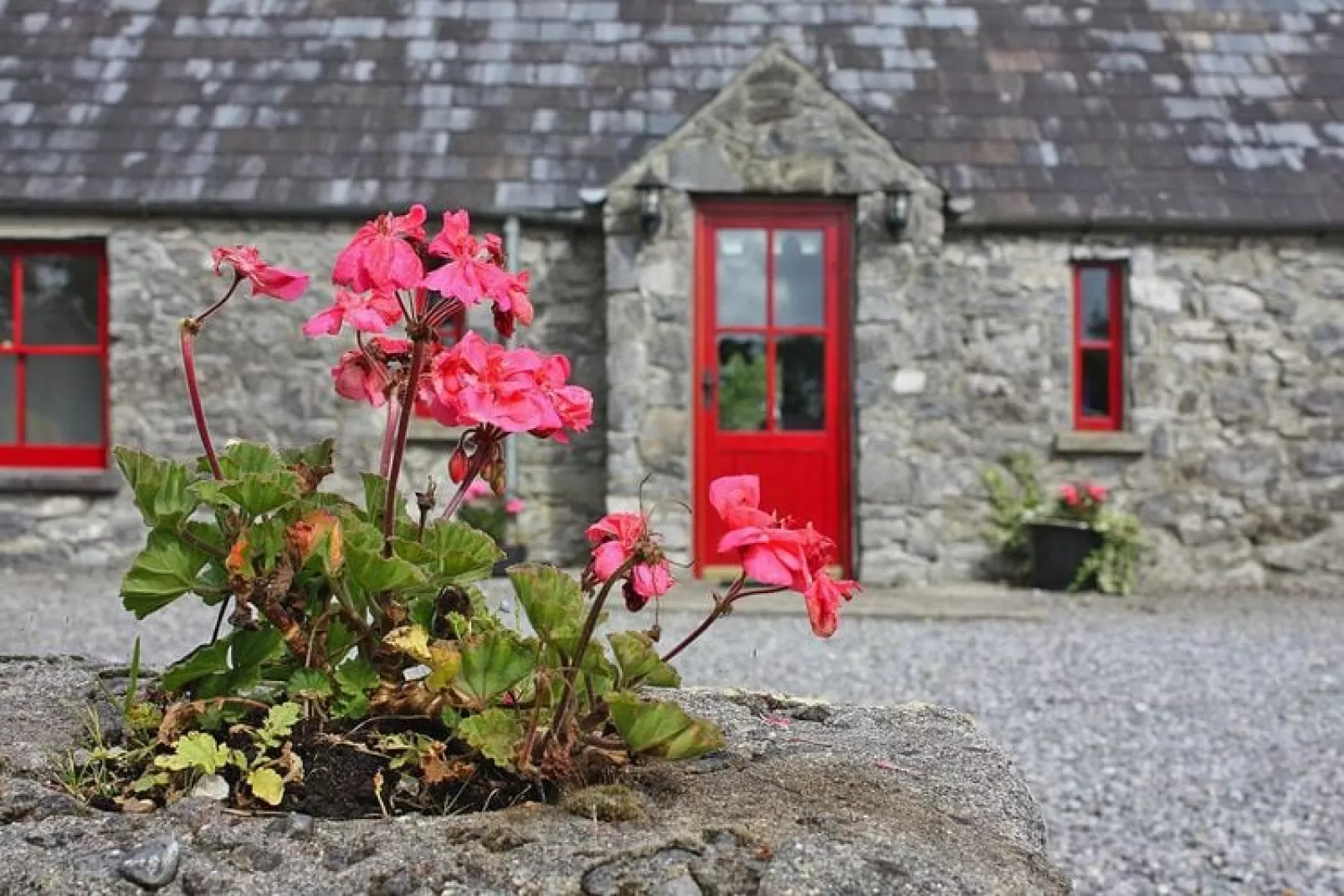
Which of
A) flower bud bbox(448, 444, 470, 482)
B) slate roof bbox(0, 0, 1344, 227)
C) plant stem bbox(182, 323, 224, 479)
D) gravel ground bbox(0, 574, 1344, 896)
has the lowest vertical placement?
gravel ground bbox(0, 574, 1344, 896)

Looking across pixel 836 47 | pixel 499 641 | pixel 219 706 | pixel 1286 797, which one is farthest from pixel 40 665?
pixel 836 47

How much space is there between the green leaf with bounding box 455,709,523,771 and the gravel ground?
A: 1700 mm

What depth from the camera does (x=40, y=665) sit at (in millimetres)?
2148

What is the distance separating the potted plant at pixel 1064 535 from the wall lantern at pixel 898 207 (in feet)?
5.97

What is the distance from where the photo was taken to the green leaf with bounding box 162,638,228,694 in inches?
62.2

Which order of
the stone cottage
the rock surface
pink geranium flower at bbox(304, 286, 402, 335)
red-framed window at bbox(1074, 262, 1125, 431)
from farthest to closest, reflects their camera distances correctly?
red-framed window at bbox(1074, 262, 1125, 431) < the stone cottage < pink geranium flower at bbox(304, 286, 402, 335) < the rock surface

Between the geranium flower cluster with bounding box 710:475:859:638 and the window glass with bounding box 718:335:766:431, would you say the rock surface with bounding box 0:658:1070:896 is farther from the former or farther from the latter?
the window glass with bounding box 718:335:766:431

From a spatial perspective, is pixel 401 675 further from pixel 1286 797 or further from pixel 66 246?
pixel 66 246

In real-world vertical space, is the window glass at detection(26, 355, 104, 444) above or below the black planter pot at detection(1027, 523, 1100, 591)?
above

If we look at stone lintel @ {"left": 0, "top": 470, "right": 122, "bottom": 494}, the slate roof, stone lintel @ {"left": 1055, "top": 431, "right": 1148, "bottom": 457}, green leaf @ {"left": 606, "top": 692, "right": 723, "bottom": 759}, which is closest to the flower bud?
green leaf @ {"left": 606, "top": 692, "right": 723, "bottom": 759}

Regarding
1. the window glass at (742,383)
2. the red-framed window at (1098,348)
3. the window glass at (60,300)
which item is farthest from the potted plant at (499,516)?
the red-framed window at (1098,348)

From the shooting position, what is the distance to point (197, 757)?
4.81 ft

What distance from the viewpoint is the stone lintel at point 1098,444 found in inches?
334

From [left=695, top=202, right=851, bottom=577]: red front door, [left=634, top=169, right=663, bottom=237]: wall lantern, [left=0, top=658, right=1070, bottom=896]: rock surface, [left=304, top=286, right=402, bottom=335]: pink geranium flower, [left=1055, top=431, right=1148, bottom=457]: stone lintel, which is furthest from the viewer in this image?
[left=1055, top=431, right=1148, bottom=457]: stone lintel
